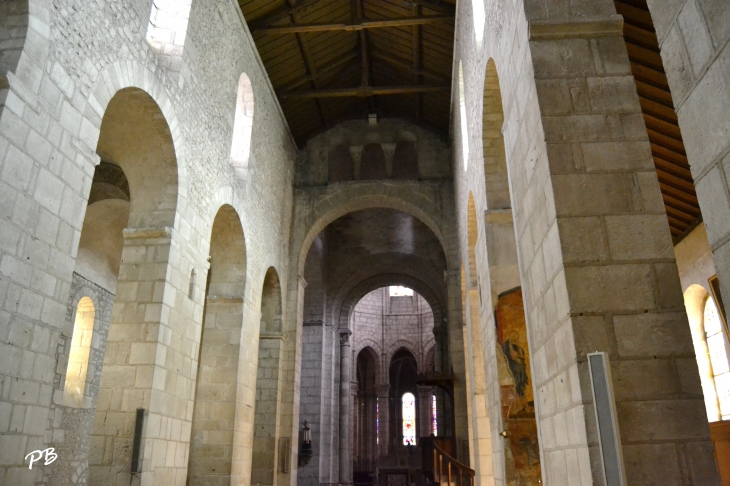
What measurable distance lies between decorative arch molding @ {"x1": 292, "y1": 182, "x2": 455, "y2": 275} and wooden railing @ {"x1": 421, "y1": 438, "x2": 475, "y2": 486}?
15.8 feet

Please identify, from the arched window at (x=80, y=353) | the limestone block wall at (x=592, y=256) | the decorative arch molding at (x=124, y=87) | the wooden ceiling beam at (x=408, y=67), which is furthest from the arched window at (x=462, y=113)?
the arched window at (x=80, y=353)

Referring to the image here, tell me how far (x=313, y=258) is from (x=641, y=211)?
1389cm

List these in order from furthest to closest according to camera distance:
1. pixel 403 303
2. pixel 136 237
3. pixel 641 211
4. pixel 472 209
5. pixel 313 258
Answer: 1. pixel 403 303
2. pixel 313 258
3. pixel 472 209
4. pixel 136 237
5. pixel 641 211

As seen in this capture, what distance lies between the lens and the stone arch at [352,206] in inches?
523

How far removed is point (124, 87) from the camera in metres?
5.96

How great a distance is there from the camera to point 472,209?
9.20 metres

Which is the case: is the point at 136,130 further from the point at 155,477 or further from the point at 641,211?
the point at 641,211

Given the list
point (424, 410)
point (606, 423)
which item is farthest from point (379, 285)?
point (606, 423)

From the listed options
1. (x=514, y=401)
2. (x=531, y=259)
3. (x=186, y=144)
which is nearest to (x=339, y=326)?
(x=186, y=144)

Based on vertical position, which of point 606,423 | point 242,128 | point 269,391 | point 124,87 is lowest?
point 606,423

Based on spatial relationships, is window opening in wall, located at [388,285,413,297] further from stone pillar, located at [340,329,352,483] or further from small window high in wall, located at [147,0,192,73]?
small window high in wall, located at [147,0,192,73]

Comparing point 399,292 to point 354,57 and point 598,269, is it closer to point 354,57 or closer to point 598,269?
point 354,57

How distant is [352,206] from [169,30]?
6.92 meters

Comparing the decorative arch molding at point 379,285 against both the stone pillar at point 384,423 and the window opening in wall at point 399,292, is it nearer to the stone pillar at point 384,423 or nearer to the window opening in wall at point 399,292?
the window opening in wall at point 399,292
